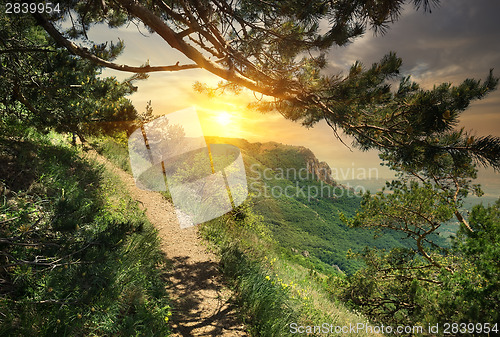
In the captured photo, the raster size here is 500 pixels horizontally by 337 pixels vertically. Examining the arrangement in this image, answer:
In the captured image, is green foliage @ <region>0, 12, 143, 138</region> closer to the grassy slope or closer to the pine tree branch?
the pine tree branch

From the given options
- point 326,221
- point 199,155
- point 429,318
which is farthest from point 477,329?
point 326,221

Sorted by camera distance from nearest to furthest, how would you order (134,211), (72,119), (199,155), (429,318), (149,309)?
(429,318) < (149,309) < (72,119) < (134,211) < (199,155)

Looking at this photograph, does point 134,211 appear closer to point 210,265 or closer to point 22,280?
point 210,265

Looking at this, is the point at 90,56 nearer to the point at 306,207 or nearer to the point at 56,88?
the point at 56,88

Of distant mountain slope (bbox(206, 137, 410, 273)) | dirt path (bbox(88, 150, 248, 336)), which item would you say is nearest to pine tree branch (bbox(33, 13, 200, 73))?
dirt path (bbox(88, 150, 248, 336))

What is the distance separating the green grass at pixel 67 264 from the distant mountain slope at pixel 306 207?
2315cm

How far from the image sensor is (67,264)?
1.83m

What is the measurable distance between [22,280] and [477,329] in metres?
4.70

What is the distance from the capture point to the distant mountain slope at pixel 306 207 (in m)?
35.8

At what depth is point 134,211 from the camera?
18.9ft

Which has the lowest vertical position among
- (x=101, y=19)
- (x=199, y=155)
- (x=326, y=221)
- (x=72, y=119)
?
(x=326, y=221)

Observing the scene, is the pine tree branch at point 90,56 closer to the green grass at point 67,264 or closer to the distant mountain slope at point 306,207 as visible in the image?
the green grass at point 67,264

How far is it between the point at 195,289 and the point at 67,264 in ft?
9.30

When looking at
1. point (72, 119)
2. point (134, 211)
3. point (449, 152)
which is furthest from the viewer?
point (134, 211)
